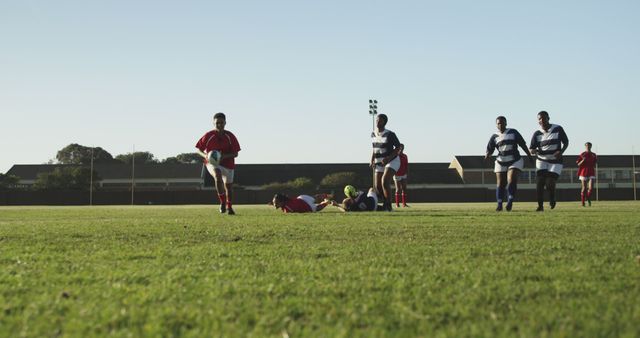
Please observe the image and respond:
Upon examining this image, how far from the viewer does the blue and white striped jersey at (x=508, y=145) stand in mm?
12188

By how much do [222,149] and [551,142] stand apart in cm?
643

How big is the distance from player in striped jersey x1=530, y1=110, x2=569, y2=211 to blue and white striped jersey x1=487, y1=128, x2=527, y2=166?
0.36 meters

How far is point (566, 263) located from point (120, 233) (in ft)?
12.9

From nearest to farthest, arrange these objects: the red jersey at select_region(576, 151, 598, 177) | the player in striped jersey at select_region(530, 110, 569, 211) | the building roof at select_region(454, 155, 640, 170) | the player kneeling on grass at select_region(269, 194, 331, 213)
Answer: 1. the player kneeling on grass at select_region(269, 194, 331, 213)
2. the player in striped jersey at select_region(530, 110, 569, 211)
3. the red jersey at select_region(576, 151, 598, 177)
4. the building roof at select_region(454, 155, 640, 170)

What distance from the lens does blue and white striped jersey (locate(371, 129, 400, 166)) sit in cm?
1242

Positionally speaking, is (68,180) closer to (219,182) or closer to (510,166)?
(219,182)

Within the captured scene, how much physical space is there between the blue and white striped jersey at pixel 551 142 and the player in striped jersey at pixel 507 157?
14.3 inches

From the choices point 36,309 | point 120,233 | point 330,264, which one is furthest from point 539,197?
point 36,309

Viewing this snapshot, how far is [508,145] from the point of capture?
40.0 feet

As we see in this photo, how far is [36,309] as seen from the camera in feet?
7.22

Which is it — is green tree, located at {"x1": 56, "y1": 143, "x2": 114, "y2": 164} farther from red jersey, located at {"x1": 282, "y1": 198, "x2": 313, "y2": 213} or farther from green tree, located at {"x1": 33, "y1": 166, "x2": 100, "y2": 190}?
red jersey, located at {"x1": 282, "y1": 198, "x2": 313, "y2": 213}

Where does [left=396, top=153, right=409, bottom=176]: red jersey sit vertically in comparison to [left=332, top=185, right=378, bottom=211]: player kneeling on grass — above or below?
above

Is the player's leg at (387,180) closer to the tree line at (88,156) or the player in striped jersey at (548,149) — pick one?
the player in striped jersey at (548,149)

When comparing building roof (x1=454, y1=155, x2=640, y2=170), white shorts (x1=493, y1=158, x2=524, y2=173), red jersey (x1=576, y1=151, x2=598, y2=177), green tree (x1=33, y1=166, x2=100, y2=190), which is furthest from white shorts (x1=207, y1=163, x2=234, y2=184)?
building roof (x1=454, y1=155, x2=640, y2=170)
